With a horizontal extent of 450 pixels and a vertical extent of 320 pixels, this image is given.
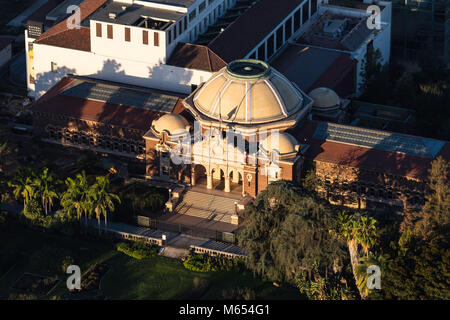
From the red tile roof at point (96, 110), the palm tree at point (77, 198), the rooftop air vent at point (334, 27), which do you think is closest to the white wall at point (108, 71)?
the red tile roof at point (96, 110)

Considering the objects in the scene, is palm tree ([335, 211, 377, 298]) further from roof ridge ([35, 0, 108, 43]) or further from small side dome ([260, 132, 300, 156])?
roof ridge ([35, 0, 108, 43])

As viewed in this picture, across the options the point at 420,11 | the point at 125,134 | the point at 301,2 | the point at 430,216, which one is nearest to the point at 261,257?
the point at 430,216

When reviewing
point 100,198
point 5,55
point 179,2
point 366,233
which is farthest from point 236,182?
point 5,55

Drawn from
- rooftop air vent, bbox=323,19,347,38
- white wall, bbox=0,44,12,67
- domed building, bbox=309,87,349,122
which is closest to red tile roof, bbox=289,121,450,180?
domed building, bbox=309,87,349,122

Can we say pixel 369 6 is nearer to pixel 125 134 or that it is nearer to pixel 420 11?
pixel 420 11

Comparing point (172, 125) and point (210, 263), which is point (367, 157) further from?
point (172, 125)

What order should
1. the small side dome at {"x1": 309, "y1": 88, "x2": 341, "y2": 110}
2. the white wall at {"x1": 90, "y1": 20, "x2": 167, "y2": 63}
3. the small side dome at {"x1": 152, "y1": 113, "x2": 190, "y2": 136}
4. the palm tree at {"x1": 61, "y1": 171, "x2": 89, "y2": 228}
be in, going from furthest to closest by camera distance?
the white wall at {"x1": 90, "y1": 20, "x2": 167, "y2": 63}
the small side dome at {"x1": 309, "y1": 88, "x2": 341, "y2": 110}
the small side dome at {"x1": 152, "y1": 113, "x2": 190, "y2": 136}
the palm tree at {"x1": 61, "y1": 171, "x2": 89, "y2": 228}

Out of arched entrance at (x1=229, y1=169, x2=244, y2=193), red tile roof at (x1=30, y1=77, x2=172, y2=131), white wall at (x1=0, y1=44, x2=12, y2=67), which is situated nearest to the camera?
arched entrance at (x1=229, y1=169, x2=244, y2=193)
